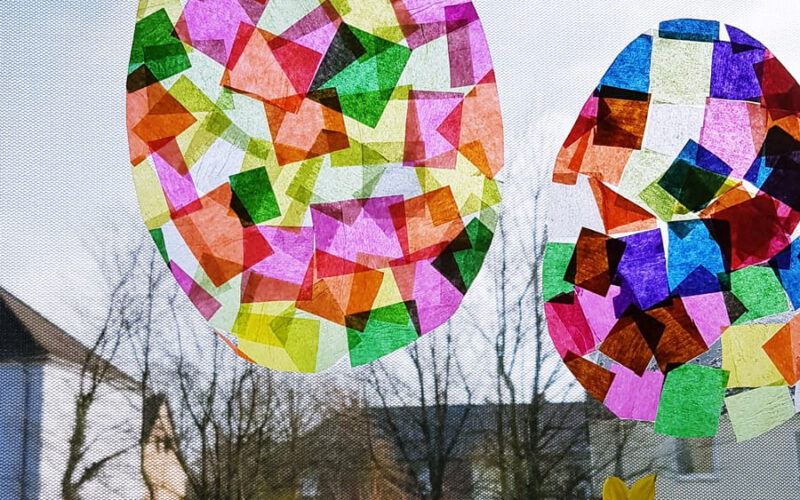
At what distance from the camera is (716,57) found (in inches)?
74.7

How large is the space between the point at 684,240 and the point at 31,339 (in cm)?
121

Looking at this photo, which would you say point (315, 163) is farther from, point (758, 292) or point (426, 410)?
point (758, 292)

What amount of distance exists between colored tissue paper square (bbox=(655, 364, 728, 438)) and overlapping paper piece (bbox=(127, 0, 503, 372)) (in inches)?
17.6

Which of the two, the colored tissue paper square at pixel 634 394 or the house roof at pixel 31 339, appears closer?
the house roof at pixel 31 339

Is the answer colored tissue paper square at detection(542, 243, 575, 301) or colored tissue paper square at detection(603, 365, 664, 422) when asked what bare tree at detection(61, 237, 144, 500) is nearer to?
colored tissue paper square at detection(542, 243, 575, 301)

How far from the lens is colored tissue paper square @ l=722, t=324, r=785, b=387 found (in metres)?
1.89

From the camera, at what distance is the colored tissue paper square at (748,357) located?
6.22ft

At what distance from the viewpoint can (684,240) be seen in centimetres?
188

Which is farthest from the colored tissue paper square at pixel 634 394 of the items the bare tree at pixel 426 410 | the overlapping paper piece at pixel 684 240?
the bare tree at pixel 426 410

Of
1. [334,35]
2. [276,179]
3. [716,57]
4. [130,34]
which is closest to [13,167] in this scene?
[130,34]

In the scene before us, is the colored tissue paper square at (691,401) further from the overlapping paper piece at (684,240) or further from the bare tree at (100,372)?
the bare tree at (100,372)

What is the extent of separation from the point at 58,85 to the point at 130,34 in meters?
0.16

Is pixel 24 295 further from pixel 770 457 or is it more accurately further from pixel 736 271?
pixel 770 457

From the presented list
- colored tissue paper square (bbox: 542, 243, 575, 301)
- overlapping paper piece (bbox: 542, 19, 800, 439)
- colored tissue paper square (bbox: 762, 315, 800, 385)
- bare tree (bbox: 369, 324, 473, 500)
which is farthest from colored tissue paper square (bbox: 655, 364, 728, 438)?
bare tree (bbox: 369, 324, 473, 500)
